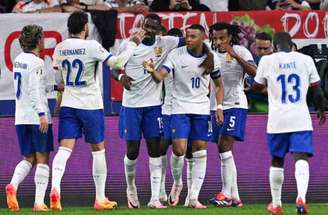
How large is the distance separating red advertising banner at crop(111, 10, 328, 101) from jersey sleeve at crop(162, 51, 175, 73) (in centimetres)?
229

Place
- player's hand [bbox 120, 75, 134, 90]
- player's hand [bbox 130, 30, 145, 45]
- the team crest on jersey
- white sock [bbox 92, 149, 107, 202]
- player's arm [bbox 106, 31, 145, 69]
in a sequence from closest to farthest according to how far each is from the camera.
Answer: player's arm [bbox 106, 31, 145, 69] < white sock [bbox 92, 149, 107, 202] < player's hand [bbox 120, 75, 134, 90] < player's hand [bbox 130, 30, 145, 45] < the team crest on jersey

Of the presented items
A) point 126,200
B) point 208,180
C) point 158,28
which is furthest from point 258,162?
point 158,28

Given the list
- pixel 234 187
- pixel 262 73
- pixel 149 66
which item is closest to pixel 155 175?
pixel 234 187

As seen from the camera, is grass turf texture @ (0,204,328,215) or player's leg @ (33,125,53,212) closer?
grass turf texture @ (0,204,328,215)

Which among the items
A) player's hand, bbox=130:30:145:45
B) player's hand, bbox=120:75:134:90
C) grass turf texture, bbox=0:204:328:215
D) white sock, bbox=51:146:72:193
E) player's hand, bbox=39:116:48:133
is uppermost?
player's hand, bbox=130:30:145:45

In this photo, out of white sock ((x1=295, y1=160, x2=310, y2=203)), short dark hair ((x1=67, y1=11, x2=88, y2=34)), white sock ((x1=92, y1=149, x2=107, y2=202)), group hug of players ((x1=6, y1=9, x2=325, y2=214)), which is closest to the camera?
white sock ((x1=295, y1=160, x2=310, y2=203))

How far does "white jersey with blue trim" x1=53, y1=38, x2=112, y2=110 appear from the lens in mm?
16531

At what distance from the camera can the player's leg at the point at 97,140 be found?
54.6 feet

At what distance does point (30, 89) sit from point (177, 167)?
2.42 m

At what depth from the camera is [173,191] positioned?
18.0 meters

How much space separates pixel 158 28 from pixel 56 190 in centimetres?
260

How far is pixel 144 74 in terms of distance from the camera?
17469mm

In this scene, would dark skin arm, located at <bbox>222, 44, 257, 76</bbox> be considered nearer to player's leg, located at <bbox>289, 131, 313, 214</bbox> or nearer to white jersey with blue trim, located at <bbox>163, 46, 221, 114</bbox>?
white jersey with blue trim, located at <bbox>163, 46, 221, 114</bbox>

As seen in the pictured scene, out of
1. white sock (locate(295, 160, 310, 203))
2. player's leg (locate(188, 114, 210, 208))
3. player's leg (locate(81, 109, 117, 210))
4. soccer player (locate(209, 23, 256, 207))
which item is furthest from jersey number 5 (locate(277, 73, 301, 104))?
player's leg (locate(81, 109, 117, 210))
